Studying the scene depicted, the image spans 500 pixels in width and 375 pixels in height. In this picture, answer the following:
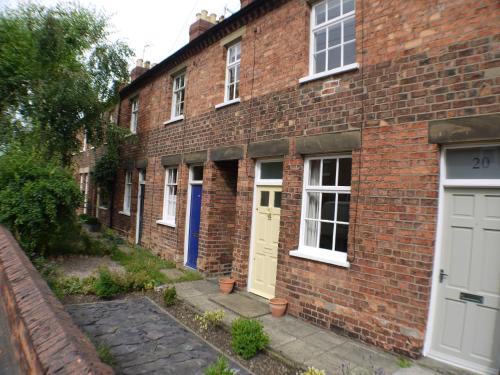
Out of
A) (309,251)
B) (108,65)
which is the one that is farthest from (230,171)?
(108,65)

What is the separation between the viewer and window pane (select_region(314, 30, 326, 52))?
244 inches

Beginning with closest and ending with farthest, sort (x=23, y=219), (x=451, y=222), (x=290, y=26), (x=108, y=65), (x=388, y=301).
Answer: (x=451, y=222), (x=388, y=301), (x=290, y=26), (x=23, y=219), (x=108, y=65)

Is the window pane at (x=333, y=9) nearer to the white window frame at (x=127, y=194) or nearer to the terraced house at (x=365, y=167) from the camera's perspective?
the terraced house at (x=365, y=167)

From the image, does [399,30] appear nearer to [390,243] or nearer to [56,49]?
[390,243]

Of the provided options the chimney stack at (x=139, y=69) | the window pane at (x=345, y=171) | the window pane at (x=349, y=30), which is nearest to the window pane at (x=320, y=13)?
the window pane at (x=349, y=30)

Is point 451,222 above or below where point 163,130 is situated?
below

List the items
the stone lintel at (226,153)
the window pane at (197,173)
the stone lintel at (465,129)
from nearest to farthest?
the stone lintel at (465,129) < the stone lintel at (226,153) < the window pane at (197,173)

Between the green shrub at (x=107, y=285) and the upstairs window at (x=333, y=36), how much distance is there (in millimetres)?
5799

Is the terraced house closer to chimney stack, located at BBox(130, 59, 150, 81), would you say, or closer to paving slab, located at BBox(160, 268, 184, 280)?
paving slab, located at BBox(160, 268, 184, 280)

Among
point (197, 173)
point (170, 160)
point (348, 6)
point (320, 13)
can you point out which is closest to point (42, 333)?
point (348, 6)

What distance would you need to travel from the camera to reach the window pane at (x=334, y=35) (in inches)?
233

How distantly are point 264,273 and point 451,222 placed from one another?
3.79 meters

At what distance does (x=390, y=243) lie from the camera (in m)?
4.77

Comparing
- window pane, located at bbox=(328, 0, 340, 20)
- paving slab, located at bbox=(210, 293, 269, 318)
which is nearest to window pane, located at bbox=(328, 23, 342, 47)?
window pane, located at bbox=(328, 0, 340, 20)
